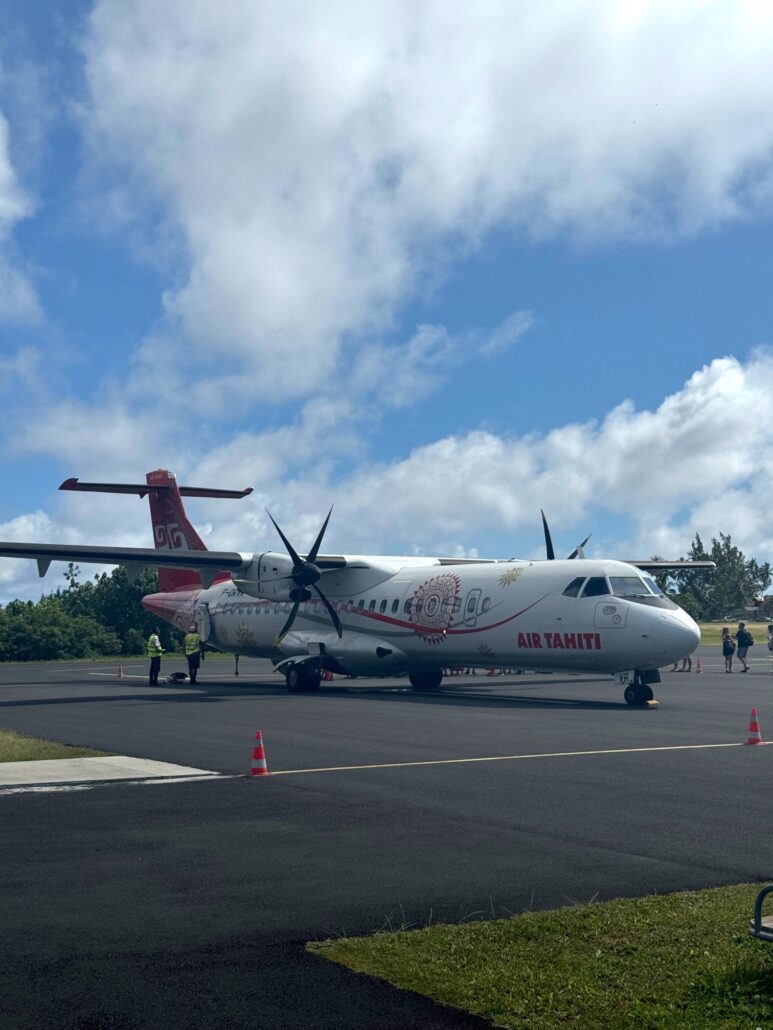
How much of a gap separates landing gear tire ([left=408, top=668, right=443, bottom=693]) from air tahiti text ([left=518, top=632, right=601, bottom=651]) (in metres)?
5.64

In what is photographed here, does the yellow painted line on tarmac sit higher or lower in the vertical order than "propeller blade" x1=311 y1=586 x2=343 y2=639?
lower

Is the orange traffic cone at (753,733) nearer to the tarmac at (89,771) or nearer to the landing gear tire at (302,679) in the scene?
the tarmac at (89,771)

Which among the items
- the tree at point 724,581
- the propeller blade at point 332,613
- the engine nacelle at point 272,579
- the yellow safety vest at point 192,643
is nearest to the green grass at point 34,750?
the engine nacelle at point 272,579

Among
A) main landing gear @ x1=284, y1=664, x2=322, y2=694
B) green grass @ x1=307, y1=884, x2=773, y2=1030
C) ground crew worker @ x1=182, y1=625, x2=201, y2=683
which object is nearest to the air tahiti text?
main landing gear @ x1=284, y1=664, x2=322, y2=694

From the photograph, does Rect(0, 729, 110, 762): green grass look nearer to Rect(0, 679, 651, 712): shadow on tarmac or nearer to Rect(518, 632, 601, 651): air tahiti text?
Rect(0, 679, 651, 712): shadow on tarmac

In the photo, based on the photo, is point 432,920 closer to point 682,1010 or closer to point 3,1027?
point 682,1010

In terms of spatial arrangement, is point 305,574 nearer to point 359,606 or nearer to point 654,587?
point 359,606

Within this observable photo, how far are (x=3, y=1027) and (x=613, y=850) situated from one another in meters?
5.48

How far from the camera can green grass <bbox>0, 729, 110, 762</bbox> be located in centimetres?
1563

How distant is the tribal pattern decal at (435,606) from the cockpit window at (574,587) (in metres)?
3.70

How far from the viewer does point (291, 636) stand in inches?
1286

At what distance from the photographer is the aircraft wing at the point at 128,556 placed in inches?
1100

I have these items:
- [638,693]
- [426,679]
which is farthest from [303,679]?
[638,693]

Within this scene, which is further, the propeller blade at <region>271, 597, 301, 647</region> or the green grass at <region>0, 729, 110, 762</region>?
the propeller blade at <region>271, 597, 301, 647</region>
